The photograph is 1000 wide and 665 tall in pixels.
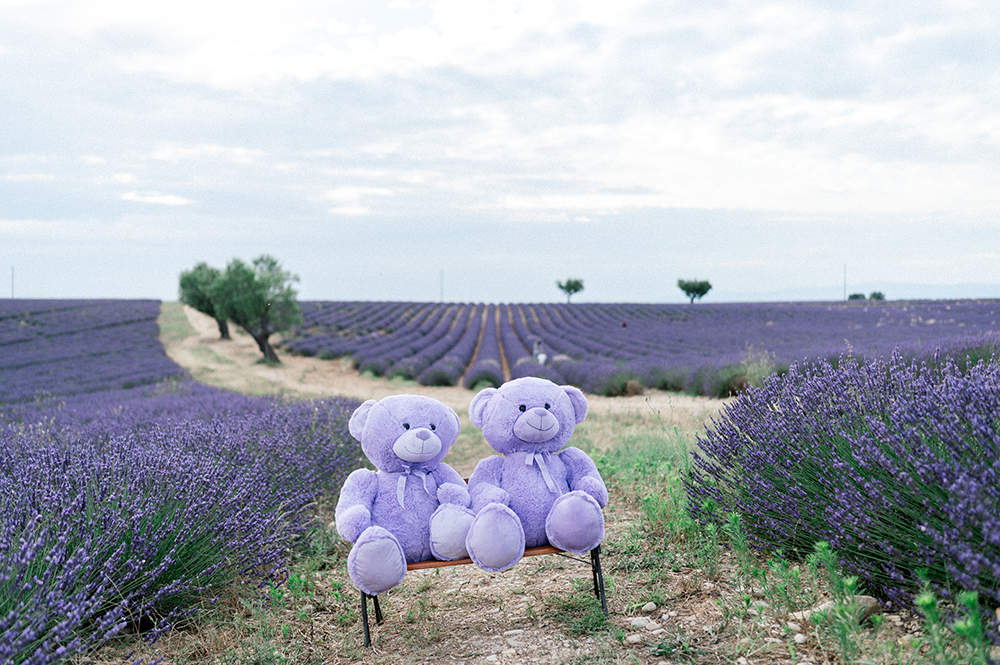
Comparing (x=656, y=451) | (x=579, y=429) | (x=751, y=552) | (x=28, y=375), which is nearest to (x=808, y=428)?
(x=751, y=552)

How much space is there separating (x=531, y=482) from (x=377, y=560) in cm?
71

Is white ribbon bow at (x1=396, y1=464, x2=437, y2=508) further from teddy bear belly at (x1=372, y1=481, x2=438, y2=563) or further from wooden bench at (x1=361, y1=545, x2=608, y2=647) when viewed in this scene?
wooden bench at (x1=361, y1=545, x2=608, y2=647)

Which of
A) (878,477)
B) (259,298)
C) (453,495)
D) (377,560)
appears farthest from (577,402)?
(259,298)

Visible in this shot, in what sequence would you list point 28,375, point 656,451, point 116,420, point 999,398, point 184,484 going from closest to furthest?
point 999,398 → point 184,484 → point 656,451 → point 116,420 → point 28,375

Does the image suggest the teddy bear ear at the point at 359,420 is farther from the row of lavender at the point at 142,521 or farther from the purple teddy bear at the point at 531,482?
the row of lavender at the point at 142,521

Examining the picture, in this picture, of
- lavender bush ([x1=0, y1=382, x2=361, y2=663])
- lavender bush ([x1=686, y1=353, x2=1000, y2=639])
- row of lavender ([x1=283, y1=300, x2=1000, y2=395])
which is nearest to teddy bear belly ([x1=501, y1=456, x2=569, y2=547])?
lavender bush ([x1=686, y1=353, x2=1000, y2=639])

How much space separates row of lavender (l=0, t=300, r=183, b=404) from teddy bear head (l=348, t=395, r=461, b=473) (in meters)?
13.2

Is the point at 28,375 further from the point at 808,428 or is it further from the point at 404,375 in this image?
the point at 808,428

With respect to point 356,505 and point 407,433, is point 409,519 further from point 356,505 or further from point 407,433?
point 407,433

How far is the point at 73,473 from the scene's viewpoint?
3.11m

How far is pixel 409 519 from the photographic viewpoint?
2.52 m

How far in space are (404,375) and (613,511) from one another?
14502 mm

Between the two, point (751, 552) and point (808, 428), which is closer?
point (808, 428)

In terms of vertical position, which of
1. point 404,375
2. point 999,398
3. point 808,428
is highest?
point 999,398
